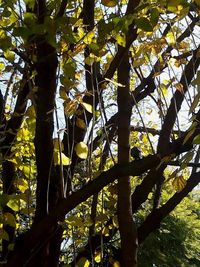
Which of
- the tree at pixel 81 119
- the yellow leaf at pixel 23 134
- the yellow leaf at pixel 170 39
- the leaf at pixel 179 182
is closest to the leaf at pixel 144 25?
the tree at pixel 81 119

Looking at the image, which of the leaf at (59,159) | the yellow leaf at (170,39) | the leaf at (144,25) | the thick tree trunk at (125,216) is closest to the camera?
the leaf at (144,25)

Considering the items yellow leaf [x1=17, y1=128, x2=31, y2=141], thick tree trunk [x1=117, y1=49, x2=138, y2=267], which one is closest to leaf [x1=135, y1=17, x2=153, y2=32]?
thick tree trunk [x1=117, y1=49, x2=138, y2=267]

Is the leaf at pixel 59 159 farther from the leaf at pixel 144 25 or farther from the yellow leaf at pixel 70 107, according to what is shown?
the leaf at pixel 144 25

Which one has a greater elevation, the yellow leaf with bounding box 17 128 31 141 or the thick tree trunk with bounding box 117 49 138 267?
the yellow leaf with bounding box 17 128 31 141

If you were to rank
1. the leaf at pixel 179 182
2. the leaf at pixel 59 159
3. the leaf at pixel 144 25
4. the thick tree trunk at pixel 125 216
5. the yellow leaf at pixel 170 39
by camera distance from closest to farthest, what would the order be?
the leaf at pixel 144 25
the leaf at pixel 179 182
the leaf at pixel 59 159
the thick tree trunk at pixel 125 216
the yellow leaf at pixel 170 39

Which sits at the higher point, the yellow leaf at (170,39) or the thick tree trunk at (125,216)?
the yellow leaf at (170,39)

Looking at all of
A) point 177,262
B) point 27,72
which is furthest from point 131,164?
point 177,262

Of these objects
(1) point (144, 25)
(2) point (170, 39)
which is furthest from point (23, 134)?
(1) point (144, 25)

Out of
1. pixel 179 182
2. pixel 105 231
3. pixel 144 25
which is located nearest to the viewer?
pixel 144 25

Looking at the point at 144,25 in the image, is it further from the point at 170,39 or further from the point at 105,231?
the point at 105,231

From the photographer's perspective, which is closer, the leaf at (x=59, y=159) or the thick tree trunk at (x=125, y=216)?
the leaf at (x=59, y=159)

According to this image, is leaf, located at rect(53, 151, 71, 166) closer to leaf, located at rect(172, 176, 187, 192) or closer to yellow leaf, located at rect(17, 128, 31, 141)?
leaf, located at rect(172, 176, 187, 192)

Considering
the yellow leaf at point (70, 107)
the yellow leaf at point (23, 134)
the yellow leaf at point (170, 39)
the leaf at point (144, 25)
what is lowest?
the leaf at point (144, 25)

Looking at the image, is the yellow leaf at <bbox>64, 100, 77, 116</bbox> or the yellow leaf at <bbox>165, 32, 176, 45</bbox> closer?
the yellow leaf at <bbox>64, 100, 77, 116</bbox>
